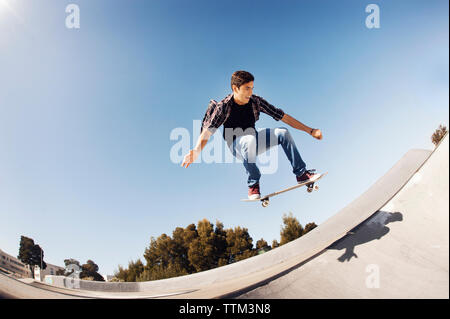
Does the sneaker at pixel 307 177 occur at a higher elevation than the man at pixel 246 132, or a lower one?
lower

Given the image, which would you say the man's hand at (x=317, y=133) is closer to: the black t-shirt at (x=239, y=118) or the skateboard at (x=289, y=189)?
the skateboard at (x=289, y=189)

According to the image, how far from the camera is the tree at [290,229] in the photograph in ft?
68.7

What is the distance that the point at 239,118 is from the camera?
→ 3527 mm

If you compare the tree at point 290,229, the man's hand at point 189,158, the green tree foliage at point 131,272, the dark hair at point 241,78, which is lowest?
the green tree foliage at point 131,272

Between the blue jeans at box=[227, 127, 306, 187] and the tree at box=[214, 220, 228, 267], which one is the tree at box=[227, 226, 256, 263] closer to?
the tree at box=[214, 220, 228, 267]

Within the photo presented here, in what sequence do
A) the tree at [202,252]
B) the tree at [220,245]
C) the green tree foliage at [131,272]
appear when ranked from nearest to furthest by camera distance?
1. the green tree foliage at [131,272]
2. the tree at [202,252]
3. the tree at [220,245]

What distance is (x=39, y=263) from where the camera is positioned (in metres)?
7.67

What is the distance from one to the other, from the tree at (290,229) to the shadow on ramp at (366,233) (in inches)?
716

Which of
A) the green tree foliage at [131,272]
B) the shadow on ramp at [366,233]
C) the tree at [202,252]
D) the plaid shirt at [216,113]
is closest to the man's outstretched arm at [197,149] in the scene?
the plaid shirt at [216,113]

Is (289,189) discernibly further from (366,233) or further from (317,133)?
(366,233)

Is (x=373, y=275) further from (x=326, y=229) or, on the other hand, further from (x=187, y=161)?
(x=326, y=229)
